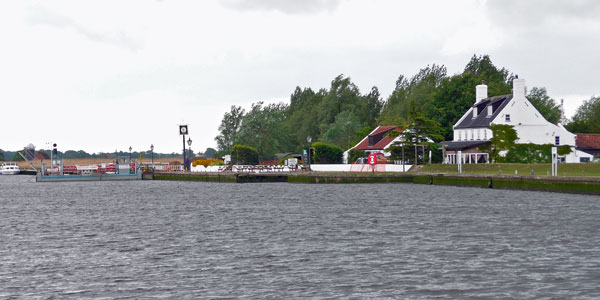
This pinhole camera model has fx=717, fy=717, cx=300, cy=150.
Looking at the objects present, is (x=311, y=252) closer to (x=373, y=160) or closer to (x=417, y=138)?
(x=373, y=160)

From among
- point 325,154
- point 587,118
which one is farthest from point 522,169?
point 587,118

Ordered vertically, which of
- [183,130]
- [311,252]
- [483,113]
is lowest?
[311,252]

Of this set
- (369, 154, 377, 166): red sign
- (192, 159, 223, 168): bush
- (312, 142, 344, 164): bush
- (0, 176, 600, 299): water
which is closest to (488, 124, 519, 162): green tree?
(369, 154, 377, 166): red sign

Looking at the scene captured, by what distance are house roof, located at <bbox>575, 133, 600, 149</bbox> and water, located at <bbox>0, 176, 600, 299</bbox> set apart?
183ft

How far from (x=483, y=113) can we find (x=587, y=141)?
1691 centimetres

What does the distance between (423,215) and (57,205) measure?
38592mm

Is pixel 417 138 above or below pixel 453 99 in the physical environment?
below

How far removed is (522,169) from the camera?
3334 inches

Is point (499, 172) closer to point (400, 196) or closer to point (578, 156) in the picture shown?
point (400, 196)

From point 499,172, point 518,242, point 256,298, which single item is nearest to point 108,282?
point 256,298

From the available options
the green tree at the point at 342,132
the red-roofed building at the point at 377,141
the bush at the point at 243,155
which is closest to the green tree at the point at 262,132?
the green tree at the point at 342,132

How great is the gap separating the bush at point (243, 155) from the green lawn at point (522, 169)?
160ft

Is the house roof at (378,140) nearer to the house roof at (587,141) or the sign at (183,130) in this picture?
the house roof at (587,141)

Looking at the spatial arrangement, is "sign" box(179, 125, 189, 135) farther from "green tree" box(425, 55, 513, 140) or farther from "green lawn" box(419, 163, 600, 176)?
"green lawn" box(419, 163, 600, 176)
